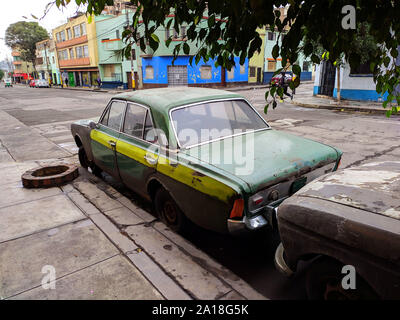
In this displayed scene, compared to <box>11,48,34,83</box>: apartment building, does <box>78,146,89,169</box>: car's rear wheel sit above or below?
below

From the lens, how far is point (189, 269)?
116 inches

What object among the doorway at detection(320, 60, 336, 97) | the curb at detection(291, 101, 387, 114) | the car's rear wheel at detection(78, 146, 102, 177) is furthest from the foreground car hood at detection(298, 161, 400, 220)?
the doorway at detection(320, 60, 336, 97)

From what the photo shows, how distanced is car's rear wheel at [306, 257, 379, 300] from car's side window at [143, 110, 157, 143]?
2.36m

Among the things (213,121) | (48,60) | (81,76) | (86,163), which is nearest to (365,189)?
(213,121)

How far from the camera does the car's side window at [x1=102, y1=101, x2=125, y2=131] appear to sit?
4422 millimetres

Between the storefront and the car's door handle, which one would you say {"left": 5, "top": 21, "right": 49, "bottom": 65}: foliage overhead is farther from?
the car's door handle

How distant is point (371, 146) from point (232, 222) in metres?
6.68

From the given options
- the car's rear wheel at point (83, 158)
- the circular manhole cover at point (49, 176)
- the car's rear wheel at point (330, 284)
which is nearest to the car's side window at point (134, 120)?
the circular manhole cover at point (49, 176)

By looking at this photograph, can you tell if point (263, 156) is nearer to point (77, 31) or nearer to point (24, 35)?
point (77, 31)

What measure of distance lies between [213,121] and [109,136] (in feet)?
6.06

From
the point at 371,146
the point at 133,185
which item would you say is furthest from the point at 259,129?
the point at 371,146

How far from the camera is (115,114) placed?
4.59m

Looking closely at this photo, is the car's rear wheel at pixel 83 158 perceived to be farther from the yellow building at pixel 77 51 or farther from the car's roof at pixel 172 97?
the yellow building at pixel 77 51
